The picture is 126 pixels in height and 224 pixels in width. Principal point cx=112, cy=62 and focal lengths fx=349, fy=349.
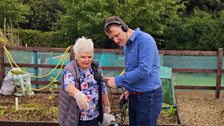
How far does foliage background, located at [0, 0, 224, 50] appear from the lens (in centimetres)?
1084

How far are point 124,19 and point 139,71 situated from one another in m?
8.31

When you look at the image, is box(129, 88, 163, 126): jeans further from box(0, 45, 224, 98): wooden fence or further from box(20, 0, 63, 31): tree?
box(20, 0, 63, 31): tree

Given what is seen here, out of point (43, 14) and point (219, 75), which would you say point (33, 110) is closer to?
point (219, 75)

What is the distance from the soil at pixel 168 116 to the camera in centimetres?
489

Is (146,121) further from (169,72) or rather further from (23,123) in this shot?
(169,72)

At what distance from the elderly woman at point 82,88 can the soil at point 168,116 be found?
1990 mm

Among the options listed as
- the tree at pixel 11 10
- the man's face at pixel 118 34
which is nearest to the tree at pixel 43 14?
the tree at pixel 11 10

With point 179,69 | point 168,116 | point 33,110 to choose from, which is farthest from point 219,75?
point 33,110

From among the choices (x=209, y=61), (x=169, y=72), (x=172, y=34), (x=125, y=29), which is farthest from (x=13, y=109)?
(x=172, y=34)

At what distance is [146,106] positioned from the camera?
2.81m

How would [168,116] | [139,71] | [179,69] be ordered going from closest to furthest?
[139,71]
[168,116]
[179,69]

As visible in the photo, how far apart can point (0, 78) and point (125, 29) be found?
4703mm

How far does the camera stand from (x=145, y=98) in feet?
9.16

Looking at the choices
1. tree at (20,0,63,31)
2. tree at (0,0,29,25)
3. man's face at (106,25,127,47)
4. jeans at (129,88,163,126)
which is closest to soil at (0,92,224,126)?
jeans at (129,88,163,126)
